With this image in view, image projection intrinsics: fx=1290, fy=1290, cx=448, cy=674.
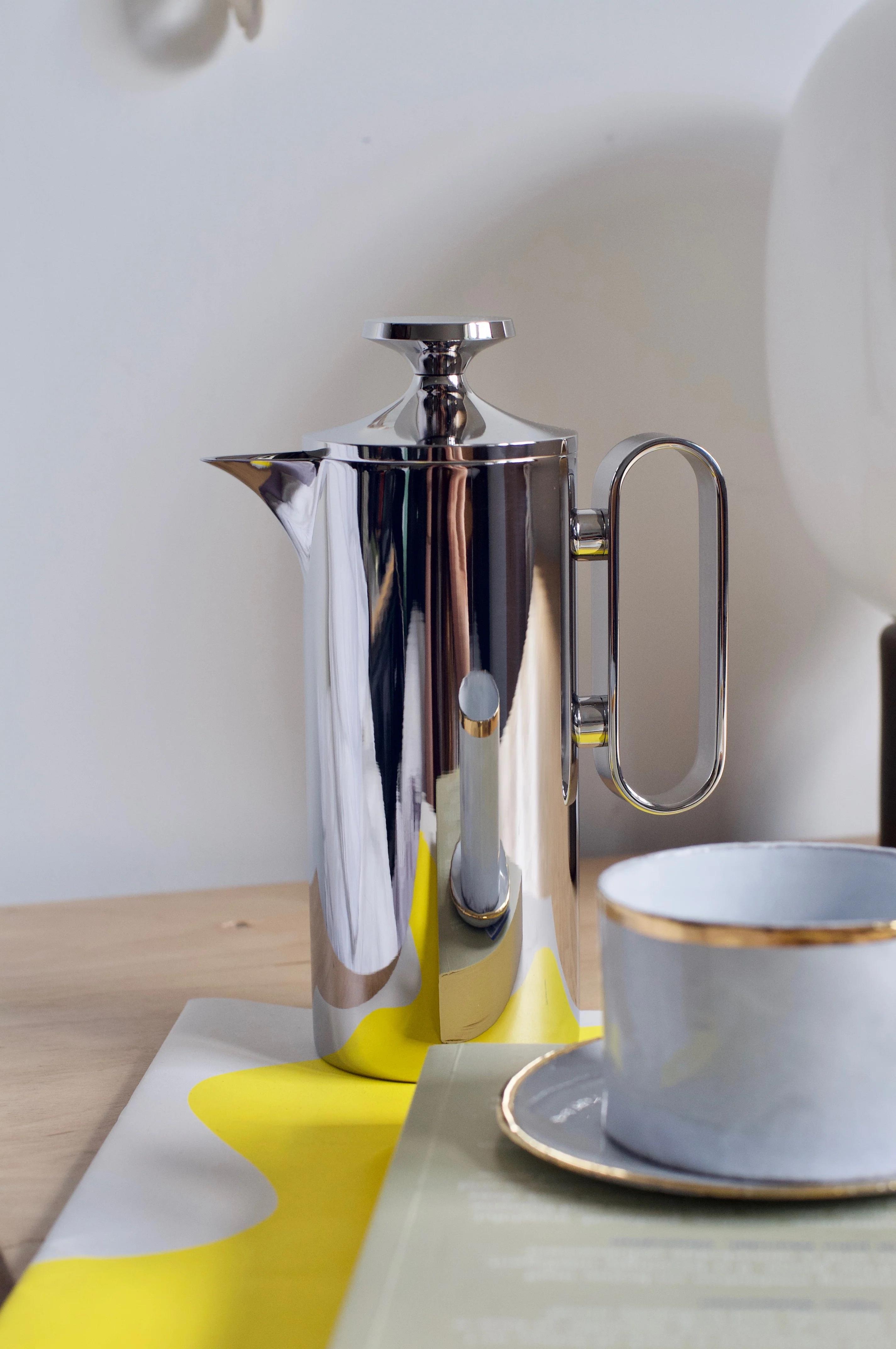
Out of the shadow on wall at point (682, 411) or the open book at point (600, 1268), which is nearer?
the open book at point (600, 1268)

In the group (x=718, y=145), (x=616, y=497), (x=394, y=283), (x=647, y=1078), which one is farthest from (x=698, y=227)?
(x=647, y=1078)

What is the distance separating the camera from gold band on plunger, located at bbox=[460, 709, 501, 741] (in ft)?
1.31

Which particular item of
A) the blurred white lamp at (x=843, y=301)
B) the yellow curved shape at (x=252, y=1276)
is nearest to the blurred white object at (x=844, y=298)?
the blurred white lamp at (x=843, y=301)

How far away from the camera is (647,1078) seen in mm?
275

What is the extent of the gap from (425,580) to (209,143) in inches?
12.5

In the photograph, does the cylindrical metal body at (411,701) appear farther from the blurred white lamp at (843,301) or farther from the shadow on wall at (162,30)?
the shadow on wall at (162,30)

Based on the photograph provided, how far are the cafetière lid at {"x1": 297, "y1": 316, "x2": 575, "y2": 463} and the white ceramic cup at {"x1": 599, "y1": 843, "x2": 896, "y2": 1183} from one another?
17 centimetres

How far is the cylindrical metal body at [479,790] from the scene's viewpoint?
40cm

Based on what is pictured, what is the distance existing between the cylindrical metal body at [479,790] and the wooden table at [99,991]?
0.10m

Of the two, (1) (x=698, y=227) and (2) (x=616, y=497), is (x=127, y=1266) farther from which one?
(1) (x=698, y=227)

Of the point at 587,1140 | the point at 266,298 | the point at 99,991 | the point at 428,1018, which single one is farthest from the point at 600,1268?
the point at 266,298

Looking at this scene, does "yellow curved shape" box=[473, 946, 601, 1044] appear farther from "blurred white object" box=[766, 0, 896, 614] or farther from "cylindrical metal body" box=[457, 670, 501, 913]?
"blurred white object" box=[766, 0, 896, 614]

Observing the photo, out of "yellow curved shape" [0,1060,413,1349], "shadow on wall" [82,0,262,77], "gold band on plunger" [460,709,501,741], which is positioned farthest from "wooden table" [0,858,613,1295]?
"shadow on wall" [82,0,262,77]

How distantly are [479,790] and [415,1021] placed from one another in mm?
77
